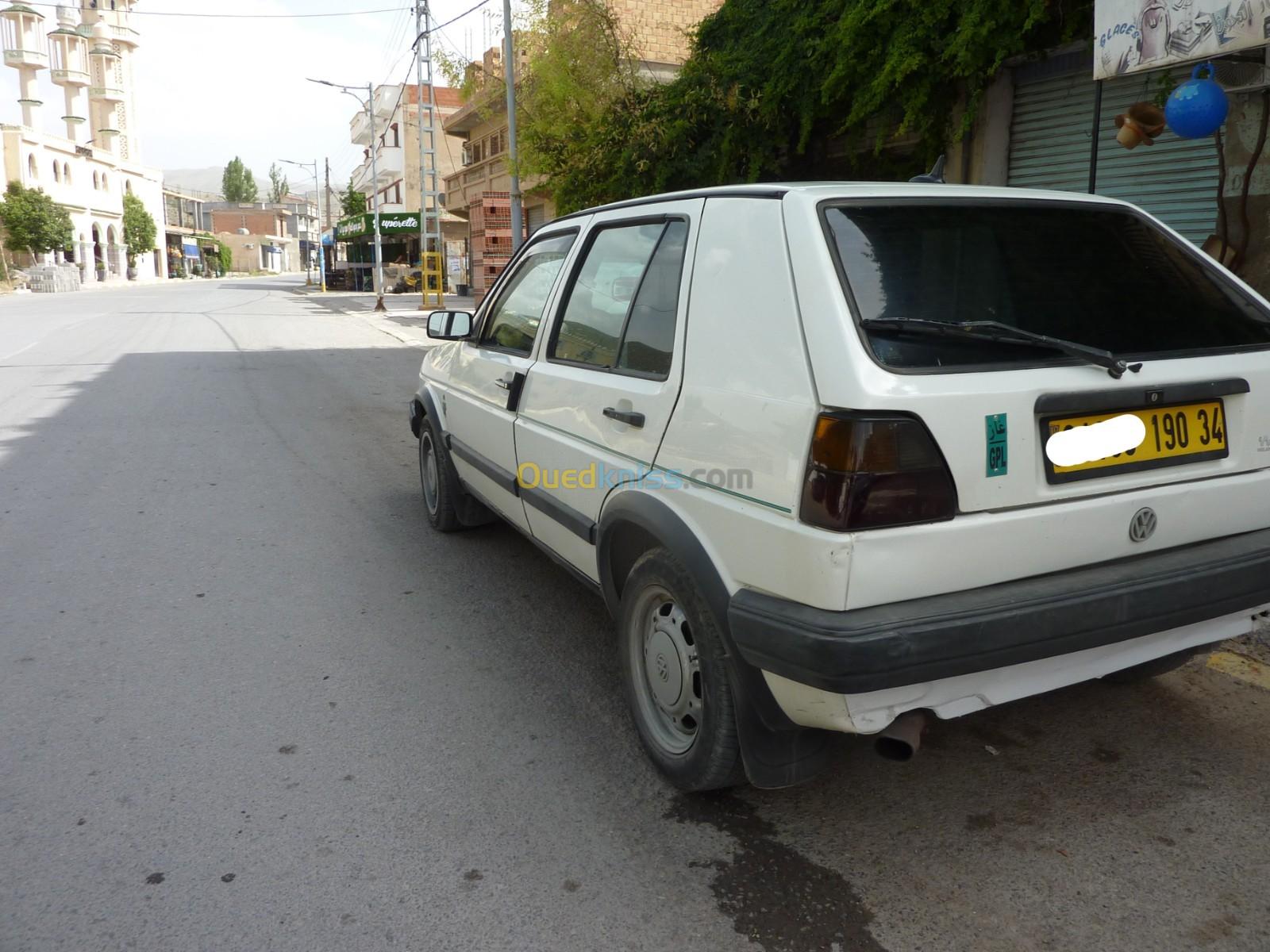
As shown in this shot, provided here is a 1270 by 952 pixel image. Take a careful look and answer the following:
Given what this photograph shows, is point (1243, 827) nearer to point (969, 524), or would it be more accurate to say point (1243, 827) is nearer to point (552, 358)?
point (969, 524)

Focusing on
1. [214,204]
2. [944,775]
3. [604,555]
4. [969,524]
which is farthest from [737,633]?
[214,204]

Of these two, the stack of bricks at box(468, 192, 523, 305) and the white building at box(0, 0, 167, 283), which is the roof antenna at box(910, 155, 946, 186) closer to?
the stack of bricks at box(468, 192, 523, 305)

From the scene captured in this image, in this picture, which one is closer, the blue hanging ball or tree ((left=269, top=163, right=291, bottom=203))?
the blue hanging ball

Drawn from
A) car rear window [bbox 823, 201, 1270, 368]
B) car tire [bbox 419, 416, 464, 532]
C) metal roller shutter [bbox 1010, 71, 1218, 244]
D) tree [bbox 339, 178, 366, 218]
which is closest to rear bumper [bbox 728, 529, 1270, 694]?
car rear window [bbox 823, 201, 1270, 368]

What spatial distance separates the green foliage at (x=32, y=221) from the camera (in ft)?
193

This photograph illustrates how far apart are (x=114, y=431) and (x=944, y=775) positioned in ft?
27.0

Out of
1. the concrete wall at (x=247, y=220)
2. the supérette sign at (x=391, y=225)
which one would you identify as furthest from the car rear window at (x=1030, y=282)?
the concrete wall at (x=247, y=220)

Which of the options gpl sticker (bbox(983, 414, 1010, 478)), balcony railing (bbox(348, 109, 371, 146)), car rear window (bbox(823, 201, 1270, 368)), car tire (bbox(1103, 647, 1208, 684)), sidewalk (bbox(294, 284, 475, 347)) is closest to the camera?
gpl sticker (bbox(983, 414, 1010, 478))

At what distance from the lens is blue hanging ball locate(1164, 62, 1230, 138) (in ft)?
20.9

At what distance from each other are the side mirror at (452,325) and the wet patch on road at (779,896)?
8.91ft

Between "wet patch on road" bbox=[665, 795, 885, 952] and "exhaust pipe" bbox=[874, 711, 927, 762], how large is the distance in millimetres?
376

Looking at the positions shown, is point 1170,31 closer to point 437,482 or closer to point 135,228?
point 437,482

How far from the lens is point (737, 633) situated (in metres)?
2.37

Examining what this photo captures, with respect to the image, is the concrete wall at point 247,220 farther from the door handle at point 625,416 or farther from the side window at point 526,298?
the door handle at point 625,416
